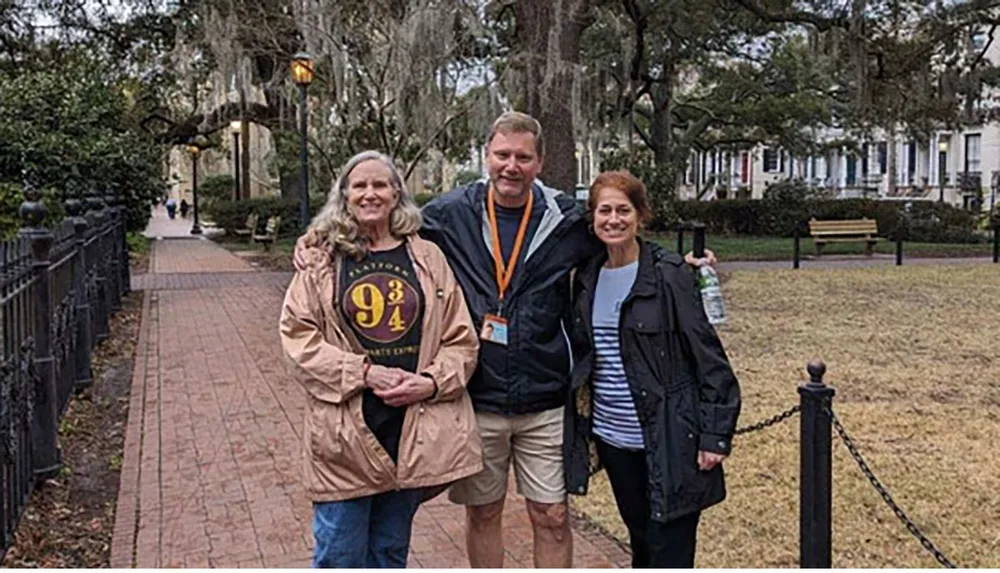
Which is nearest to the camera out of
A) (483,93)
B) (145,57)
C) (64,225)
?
(64,225)

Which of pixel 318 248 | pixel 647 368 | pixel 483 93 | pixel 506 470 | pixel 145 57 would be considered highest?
pixel 145 57

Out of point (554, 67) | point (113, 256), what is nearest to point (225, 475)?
point (113, 256)

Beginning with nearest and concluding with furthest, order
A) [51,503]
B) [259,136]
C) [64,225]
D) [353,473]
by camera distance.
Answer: [353,473] < [51,503] < [64,225] < [259,136]

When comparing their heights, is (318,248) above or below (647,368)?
above

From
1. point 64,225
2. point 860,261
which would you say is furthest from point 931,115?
point 64,225

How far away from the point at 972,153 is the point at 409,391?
57974 mm

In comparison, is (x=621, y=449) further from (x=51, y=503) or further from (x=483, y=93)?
(x=483, y=93)

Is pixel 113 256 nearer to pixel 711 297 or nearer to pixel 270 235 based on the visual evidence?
pixel 711 297

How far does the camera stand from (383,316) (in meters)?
3.14

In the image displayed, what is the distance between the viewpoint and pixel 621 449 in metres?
3.29

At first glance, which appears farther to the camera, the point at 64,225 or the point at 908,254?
the point at 908,254

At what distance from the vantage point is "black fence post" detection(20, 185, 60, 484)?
5.52m

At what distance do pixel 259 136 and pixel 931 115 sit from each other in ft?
75.0

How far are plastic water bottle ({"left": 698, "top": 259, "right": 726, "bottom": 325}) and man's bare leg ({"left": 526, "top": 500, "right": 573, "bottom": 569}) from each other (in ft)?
2.69
